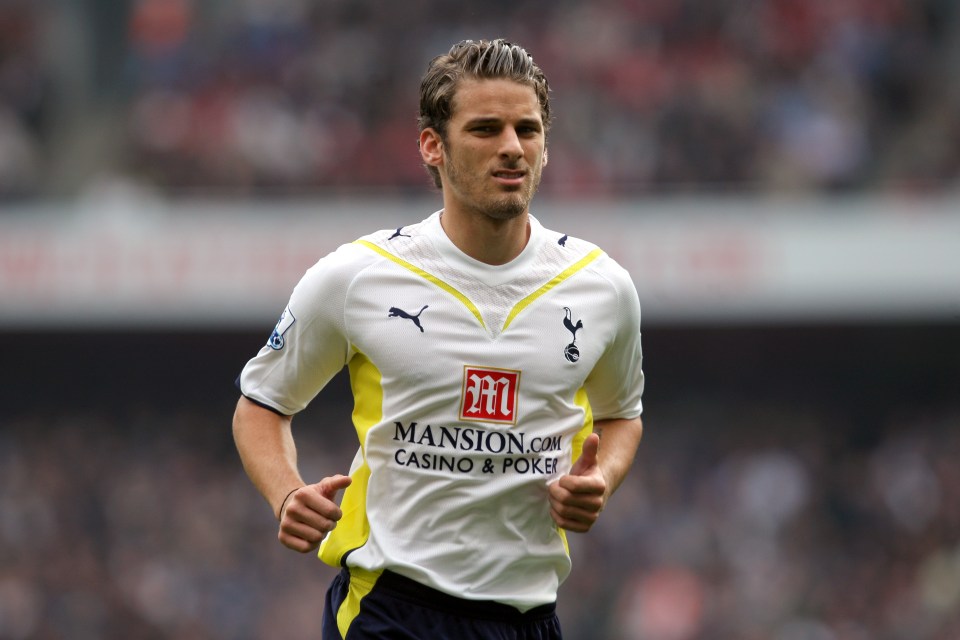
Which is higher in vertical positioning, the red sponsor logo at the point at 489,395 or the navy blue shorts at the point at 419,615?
the red sponsor logo at the point at 489,395

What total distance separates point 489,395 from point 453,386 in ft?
0.32

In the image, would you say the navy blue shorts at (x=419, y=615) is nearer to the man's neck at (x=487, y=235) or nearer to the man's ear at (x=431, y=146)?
the man's neck at (x=487, y=235)

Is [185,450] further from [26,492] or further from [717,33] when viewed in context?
[717,33]

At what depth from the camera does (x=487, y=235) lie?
4309mm

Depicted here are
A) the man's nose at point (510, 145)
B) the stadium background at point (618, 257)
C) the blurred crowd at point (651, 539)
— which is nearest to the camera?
the man's nose at point (510, 145)

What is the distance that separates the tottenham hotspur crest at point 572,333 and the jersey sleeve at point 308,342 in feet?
1.82

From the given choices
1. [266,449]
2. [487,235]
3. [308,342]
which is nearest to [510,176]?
[487,235]

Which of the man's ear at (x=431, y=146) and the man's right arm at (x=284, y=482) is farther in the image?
the man's ear at (x=431, y=146)

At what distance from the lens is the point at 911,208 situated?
14.8 metres

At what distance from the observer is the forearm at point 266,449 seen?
167 inches

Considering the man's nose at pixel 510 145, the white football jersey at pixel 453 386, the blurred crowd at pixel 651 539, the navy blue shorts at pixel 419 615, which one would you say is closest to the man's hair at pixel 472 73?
the man's nose at pixel 510 145

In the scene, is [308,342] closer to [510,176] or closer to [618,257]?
[510,176]

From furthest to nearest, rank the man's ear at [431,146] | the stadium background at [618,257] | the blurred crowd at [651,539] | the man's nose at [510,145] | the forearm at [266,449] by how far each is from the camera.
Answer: the stadium background at [618,257], the blurred crowd at [651,539], the man's ear at [431,146], the forearm at [266,449], the man's nose at [510,145]

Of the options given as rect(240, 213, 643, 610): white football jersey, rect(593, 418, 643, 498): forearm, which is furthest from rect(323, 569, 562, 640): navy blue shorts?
rect(593, 418, 643, 498): forearm
